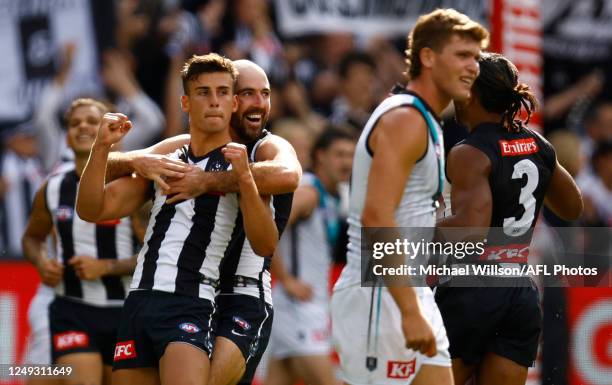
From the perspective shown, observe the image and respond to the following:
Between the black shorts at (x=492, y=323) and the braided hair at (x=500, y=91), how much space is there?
964 millimetres

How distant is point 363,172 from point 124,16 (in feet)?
24.6

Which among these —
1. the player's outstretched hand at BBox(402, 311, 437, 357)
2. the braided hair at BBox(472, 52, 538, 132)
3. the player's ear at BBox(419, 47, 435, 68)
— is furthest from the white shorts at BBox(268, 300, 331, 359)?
the player's outstretched hand at BBox(402, 311, 437, 357)

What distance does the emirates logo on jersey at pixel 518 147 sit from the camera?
6.64m

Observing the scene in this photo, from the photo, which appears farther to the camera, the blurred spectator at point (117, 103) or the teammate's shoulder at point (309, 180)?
the blurred spectator at point (117, 103)

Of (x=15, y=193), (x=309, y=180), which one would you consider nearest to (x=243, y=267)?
(x=309, y=180)

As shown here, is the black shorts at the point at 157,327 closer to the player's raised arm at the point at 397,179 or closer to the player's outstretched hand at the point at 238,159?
the player's outstretched hand at the point at 238,159

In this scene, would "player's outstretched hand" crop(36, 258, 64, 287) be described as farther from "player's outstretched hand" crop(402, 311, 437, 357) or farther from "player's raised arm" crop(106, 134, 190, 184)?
"player's outstretched hand" crop(402, 311, 437, 357)

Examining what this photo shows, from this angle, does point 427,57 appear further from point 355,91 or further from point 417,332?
point 355,91

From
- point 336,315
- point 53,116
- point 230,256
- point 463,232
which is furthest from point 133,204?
point 53,116

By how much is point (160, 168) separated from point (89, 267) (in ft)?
7.57

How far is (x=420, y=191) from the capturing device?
19.9 feet

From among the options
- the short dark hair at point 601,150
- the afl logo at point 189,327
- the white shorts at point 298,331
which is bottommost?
the white shorts at point 298,331

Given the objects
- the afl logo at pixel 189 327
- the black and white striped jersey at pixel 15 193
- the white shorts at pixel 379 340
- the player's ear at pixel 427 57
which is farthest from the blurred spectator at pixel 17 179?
the player's ear at pixel 427 57

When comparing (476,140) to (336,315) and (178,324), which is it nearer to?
(336,315)
